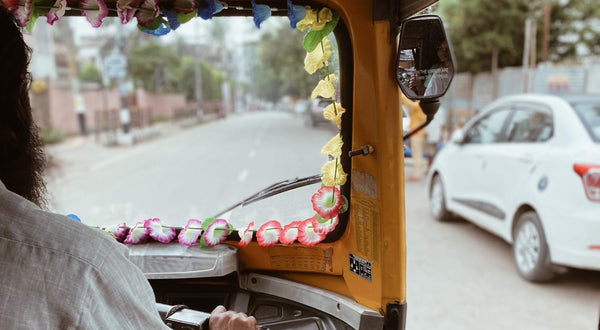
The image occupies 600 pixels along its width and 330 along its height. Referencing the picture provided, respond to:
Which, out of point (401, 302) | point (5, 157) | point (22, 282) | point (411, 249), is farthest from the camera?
point (411, 249)

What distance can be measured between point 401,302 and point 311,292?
17.9 inches

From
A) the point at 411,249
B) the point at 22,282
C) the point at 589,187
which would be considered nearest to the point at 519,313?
the point at 589,187

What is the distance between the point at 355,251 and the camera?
2.09m

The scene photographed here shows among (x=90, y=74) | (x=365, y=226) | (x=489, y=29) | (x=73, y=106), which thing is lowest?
(x=73, y=106)

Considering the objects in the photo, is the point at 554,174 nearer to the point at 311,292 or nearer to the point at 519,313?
the point at 519,313

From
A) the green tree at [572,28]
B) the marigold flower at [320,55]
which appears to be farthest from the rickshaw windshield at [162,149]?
the green tree at [572,28]

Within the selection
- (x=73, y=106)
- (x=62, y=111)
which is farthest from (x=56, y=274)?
(x=73, y=106)

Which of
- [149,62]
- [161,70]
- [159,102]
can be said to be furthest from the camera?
[159,102]

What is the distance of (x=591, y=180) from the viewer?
422 centimetres

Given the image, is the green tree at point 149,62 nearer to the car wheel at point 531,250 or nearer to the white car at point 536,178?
the white car at point 536,178

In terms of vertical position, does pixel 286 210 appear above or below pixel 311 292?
above

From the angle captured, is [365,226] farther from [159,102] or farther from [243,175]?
[159,102]

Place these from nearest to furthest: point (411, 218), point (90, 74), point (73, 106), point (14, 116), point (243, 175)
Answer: point (14, 116)
point (411, 218)
point (243, 175)
point (73, 106)
point (90, 74)

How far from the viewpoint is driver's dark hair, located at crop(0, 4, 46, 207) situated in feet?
3.91
